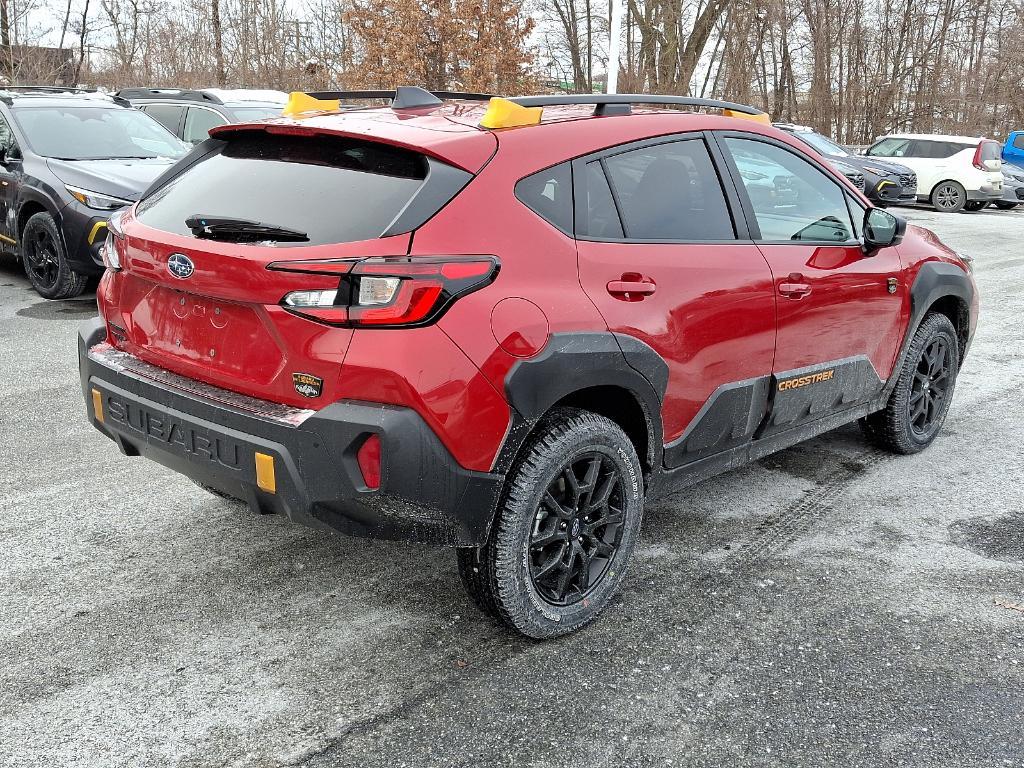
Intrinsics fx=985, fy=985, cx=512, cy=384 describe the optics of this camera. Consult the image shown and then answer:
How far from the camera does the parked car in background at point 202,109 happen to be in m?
13.1

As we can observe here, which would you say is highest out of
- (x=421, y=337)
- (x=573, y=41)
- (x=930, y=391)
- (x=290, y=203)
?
(x=573, y=41)

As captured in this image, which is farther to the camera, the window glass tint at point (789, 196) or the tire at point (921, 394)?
the tire at point (921, 394)

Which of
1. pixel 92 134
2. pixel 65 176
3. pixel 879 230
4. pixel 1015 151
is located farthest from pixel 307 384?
pixel 1015 151

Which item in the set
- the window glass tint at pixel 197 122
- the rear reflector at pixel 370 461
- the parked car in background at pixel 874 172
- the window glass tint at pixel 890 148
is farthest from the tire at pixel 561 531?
the window glass tint at pixel 890 148

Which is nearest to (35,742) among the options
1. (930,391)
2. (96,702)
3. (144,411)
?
(96,702)

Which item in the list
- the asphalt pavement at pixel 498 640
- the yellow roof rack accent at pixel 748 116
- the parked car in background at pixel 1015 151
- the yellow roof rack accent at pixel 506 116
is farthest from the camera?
the parked car in background at pixel 1015 151

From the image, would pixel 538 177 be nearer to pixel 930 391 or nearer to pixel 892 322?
pixel 892 322

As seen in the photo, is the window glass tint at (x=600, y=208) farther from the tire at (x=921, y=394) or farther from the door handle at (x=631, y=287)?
the tire at (x=921, y=394)

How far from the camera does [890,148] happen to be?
22297 millimetres

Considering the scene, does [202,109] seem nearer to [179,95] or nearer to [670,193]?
[179,95]

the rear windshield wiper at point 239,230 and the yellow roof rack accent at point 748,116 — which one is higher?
the yellow roof rack accent at point 748,116

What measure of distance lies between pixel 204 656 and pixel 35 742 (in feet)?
1.74

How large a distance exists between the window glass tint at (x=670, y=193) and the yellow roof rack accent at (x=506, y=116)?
0.30 m

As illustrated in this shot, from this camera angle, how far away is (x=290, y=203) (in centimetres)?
296
